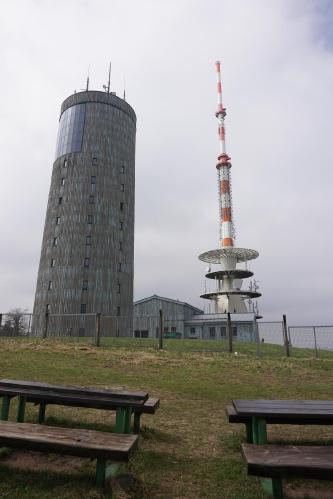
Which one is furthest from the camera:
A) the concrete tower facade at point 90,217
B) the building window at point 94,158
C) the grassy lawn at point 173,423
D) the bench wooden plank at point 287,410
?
the building window at point 94,158

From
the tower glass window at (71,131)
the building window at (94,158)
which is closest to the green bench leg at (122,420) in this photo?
the building window at (94,158)

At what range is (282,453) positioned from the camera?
131 inches

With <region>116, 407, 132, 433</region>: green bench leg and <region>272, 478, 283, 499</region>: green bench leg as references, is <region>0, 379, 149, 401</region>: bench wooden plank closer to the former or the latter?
<region>116, 407, 132, 433</region>: green bench leg

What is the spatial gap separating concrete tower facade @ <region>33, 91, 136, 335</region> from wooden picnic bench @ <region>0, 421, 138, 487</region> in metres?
36.0

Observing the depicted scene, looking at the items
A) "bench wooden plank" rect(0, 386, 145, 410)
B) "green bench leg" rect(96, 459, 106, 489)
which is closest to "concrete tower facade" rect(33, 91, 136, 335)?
"bench wooden plank" rect(0, 386, 145, 410)

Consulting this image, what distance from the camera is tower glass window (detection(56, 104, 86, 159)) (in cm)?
4656

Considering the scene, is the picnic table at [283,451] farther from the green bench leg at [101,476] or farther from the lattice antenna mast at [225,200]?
the lattice antenna mast at [225,200]

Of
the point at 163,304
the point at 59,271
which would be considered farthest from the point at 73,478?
the point at 163,304

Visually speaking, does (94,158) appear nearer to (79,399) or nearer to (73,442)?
(79,399)

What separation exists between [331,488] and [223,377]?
7.67 m

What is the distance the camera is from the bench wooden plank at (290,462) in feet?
9.80

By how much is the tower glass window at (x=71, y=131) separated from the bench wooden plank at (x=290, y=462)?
4650 centimetres

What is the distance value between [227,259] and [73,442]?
57.6m

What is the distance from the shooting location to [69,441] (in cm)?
354
